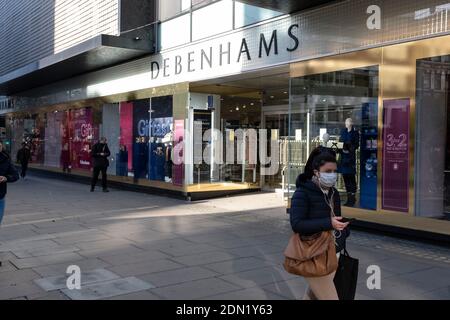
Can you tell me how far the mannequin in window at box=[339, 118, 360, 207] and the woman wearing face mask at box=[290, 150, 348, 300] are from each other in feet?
18.4

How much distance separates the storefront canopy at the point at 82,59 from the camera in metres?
14.4

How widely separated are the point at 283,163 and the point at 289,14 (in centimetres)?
523

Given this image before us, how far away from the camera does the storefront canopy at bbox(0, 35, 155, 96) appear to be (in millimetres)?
14398

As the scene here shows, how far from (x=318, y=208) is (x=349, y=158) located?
20.6 feet

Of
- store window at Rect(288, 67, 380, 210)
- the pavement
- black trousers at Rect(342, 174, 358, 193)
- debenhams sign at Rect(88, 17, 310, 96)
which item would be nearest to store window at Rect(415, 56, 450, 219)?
store window at Rect(288, 67, 380, 210)

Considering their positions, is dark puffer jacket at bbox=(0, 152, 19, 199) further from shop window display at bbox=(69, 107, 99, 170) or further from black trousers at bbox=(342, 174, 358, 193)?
shop window display at bbox=(69, 107, 99, 170)

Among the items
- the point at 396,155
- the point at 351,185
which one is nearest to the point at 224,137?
the point at 351,185

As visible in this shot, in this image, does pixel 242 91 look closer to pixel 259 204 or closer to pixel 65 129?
pixel 259 204

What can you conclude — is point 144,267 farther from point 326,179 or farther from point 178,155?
point 178,155

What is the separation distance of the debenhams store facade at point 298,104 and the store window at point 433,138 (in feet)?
0.07

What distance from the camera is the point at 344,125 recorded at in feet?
33.9

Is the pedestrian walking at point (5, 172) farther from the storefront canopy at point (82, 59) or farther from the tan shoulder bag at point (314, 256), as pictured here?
the storefront canopy at point (82, 59)

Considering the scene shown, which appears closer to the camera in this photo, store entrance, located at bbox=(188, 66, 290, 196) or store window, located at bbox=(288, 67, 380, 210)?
store window, located at bbox=(288, 67, 380, 210)
